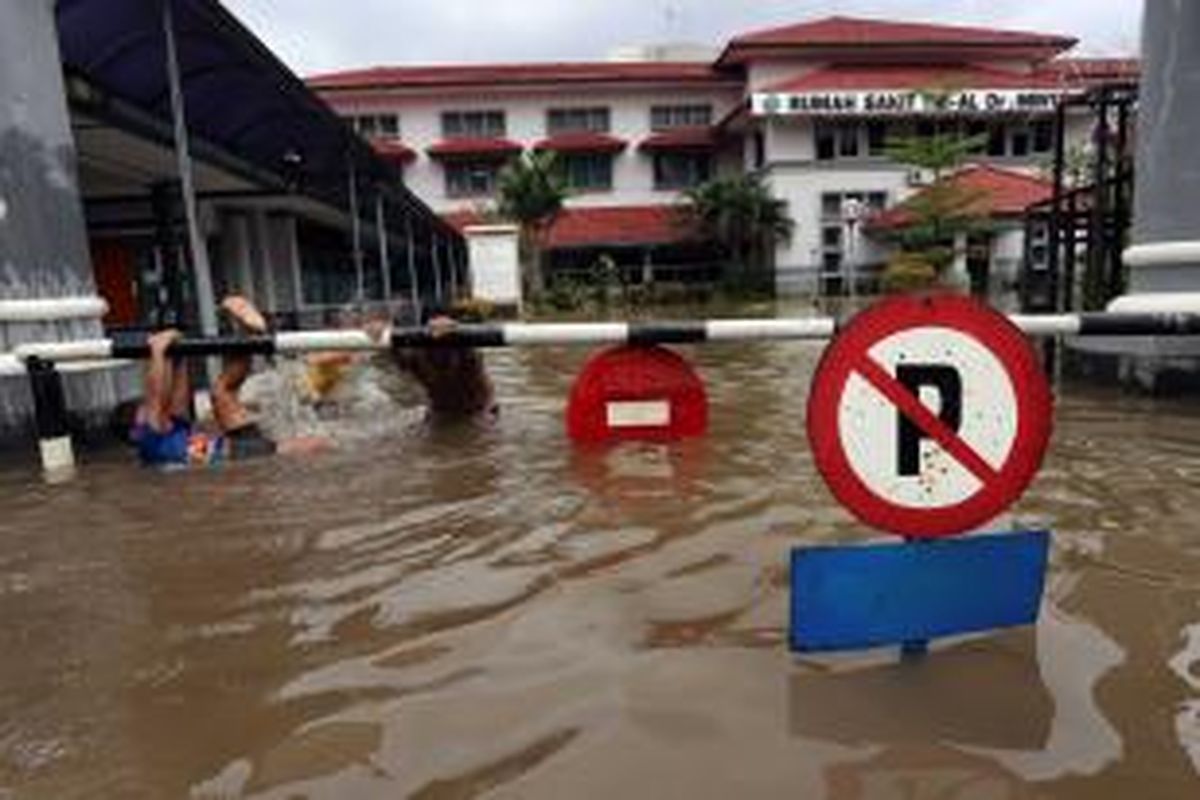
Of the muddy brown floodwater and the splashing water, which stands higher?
the muddy brown floodwater

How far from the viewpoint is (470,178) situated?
49.6 metres

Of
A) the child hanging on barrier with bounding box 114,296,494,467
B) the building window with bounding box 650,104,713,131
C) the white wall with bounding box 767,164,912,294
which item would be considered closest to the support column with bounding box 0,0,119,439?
the child hanging on barrier with bounding box 114,296,494,467

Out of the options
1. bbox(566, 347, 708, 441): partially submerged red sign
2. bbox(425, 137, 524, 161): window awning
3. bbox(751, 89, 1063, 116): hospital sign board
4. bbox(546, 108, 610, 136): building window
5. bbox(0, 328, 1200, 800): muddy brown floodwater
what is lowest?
bbox(0, 328, 1200, 800): muddy brown floodwater

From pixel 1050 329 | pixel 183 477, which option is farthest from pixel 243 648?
pixel 1050 329

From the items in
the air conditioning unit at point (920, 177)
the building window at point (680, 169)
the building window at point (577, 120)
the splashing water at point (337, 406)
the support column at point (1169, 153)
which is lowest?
the splashing water at point (337, 406)

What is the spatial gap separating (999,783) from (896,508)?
65cm

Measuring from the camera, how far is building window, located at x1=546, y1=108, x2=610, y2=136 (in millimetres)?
49031

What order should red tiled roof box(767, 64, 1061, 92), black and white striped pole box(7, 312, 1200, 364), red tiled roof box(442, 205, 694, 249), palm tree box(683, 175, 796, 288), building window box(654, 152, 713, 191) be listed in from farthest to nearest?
building window box(654, 152, 713, 191), red tiled roof box(442, 205, 694, 249), palm tree box(683, 175, 796, 288), red tiled roof box(767, 64, 1061, 92), black and white striped pole box(7, 312, 1200, 364)

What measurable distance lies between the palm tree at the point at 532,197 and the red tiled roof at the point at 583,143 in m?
3.45

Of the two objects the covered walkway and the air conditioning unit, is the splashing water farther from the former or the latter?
the air conditioning unit

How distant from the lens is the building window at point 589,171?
49281 mm

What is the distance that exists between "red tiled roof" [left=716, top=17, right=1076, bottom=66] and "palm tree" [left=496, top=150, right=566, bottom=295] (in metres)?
9.18

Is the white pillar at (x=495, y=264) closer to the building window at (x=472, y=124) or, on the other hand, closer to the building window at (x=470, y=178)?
the building window at (x=470, y=178)

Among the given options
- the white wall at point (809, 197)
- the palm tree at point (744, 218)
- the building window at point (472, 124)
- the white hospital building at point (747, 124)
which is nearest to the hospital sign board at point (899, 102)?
the white hospital building at point (747, 124)
